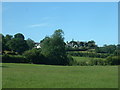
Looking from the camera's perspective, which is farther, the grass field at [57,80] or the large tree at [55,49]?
the large tree at [55,49]

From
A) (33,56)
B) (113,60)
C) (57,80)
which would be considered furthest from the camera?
(113,60)

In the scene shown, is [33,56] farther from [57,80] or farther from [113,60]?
[57,80]

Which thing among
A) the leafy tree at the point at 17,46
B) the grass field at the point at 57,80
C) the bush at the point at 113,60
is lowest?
the bush at the point at 113,60

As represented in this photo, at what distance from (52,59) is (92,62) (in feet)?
39.3

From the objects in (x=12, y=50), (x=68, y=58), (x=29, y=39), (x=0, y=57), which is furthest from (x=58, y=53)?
(x=29, y=39)

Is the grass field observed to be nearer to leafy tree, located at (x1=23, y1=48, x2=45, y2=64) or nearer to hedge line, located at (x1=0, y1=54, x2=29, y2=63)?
hedge line, located at (x1=0, y1=54, x2=29, y2=63)

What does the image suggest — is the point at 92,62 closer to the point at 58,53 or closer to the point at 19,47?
the point at 58,53

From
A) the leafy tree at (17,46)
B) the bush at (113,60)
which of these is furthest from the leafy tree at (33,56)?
the leafy tree at (17,46)

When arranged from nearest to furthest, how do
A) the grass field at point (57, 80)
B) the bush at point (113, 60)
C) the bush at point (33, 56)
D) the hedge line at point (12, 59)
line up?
the grass field at point (57, 80)
the hedge line at point (12, 59)
the bush at point (33, 56)
the bush at point (113, 60)

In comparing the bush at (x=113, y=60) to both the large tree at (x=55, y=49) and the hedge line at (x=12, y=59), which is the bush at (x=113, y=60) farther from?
the hedge line at (x=12, y=59)

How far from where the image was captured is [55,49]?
85.2 meters

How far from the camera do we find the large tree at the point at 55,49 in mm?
82762

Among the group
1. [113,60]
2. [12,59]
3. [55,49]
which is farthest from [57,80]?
[55,49]

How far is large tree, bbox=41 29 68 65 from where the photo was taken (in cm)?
8276
